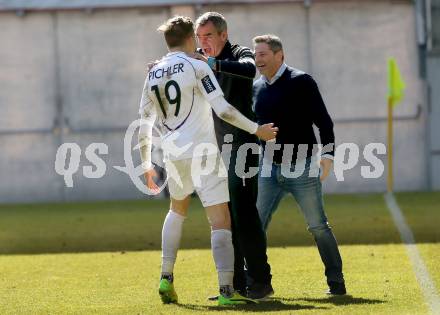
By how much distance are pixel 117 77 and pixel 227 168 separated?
525 inches

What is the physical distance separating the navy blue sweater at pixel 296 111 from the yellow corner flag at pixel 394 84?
12.1m

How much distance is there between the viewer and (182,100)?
857 cm

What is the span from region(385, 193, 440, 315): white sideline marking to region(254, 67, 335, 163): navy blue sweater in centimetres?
124

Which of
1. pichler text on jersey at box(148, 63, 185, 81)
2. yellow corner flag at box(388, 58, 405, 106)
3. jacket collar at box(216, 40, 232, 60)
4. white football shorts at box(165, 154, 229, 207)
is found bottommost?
white football shorts at box(165, 154, 229, 207)

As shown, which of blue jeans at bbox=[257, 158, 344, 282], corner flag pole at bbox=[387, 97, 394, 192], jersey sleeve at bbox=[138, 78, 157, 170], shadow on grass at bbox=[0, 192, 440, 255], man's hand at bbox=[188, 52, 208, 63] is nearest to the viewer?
man's hand at bbox=[188, 52, 208, 63]

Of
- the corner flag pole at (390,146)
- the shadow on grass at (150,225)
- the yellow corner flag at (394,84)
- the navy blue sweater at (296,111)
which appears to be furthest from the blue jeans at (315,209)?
the corner flag pole at (390,146)

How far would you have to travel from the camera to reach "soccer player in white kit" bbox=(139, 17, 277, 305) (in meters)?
8.50

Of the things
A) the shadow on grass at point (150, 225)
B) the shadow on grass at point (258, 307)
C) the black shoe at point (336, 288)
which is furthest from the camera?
the shadow on grass at point (150, 225)

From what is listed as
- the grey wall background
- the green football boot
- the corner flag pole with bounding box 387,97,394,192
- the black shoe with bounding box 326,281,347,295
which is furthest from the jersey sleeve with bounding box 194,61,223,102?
the corner flag pole with bounding box 387,97,394,192

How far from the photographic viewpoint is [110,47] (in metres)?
22.0

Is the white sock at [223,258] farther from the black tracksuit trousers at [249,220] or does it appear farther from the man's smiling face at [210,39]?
the man's smiling face at [210,39]

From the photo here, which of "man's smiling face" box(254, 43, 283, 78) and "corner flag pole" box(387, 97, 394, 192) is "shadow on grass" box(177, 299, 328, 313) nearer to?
"man's smiling face" box(254, 43, 283, 78)

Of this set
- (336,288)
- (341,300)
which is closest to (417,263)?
(336,288)

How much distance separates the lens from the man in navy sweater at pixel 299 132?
9188mm
